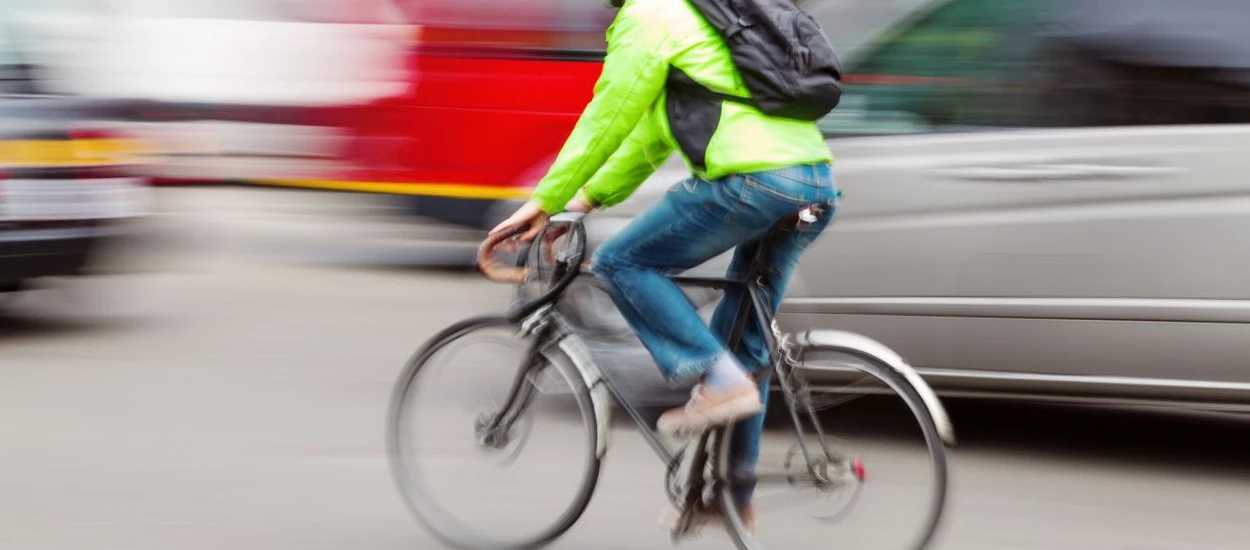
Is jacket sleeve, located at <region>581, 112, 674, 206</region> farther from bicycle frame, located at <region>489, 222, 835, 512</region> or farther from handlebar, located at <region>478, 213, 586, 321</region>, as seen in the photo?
bicycle frame, located at <region>489, 222, 835, 512</region>

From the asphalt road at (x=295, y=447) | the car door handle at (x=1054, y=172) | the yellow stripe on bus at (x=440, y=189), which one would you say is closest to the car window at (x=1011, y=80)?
the car door handle at (x=1054, y=172)

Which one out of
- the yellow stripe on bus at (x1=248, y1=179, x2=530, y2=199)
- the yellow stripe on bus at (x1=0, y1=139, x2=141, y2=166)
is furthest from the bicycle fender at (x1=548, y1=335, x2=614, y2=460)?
the yellow stripe on bus at (x1=248, y1=179, x2=530, y2=199)

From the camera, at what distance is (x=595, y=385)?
13.3ft

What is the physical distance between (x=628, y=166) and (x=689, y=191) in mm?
232

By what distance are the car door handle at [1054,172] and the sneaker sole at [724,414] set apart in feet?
5.09

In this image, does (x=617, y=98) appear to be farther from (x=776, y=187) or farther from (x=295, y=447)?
(x=295, y=447)

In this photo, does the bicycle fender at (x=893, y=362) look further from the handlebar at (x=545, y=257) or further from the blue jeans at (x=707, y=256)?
the handlebar at (x=545, y=257)

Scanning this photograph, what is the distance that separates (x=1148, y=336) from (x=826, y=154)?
1.66 metres

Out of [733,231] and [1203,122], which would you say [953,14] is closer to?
[1203,122]

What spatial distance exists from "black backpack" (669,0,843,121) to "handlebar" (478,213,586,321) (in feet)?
1.71

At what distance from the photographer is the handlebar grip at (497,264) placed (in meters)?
3.95

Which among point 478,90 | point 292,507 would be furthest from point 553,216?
point 478,90

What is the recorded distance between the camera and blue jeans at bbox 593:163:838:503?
12.2 ft

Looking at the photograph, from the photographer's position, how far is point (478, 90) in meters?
8.89
